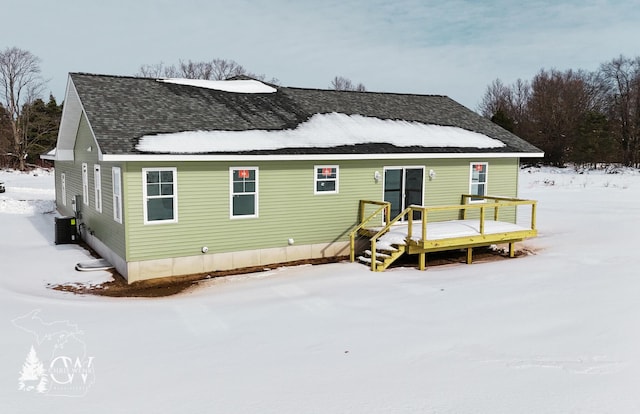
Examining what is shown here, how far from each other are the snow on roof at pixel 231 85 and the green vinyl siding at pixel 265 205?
15.9 ft

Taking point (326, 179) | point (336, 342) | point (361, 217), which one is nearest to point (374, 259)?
point (361, 217)

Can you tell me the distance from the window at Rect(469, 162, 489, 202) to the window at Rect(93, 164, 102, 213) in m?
11.9

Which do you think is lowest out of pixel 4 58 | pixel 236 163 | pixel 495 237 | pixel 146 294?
pixel 146 294

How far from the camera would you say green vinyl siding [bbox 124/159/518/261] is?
12.0 metres

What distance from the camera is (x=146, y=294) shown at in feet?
36.3

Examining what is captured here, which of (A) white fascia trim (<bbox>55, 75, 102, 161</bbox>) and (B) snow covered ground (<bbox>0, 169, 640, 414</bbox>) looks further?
(A) white fascia trim (<bbox>55, 75, 102, 161</bbox>)

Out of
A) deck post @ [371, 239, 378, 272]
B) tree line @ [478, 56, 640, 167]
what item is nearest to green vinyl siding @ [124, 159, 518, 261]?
deck post @ [371, 239, 378, 272]

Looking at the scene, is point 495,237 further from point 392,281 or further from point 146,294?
point 146,294

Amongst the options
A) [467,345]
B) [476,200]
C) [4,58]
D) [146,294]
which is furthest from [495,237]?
[4,58]

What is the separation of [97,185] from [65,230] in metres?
2.82

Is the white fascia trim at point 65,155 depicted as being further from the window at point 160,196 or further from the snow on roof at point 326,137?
the window at point 160,196

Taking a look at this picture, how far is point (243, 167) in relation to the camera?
1303cm

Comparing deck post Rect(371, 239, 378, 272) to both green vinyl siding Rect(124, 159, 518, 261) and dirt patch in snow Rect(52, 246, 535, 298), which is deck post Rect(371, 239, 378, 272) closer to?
dirt patch in snow Rect(52, 246, 535, 298)

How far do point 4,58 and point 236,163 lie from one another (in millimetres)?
54200
